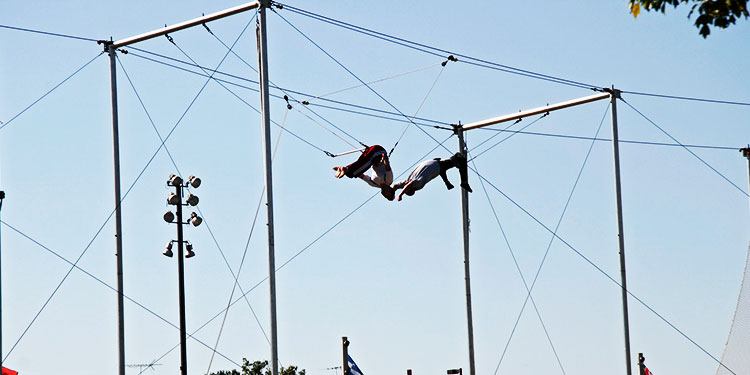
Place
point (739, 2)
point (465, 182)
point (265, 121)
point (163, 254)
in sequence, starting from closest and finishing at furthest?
point (739, 2) < point (265, 121) < point (465, 182) < point (163, 254)

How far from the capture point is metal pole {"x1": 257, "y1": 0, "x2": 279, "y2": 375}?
2119 centimetres

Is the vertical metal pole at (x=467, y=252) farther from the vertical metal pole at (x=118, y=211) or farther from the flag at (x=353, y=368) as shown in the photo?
the vertical metal pole at (x=118, y=211)

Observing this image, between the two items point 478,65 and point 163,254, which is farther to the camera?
point 163,254

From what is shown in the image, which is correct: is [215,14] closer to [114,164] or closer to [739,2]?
[114,164]

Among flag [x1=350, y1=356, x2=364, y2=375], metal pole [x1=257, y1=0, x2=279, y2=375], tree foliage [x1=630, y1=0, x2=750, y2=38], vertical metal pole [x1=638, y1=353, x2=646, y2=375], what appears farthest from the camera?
vertical metal pole [x1=638, y1=353, x2=646, y2=375]

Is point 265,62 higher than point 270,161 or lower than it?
higher

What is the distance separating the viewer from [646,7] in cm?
1295

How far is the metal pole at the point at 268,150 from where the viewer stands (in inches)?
834

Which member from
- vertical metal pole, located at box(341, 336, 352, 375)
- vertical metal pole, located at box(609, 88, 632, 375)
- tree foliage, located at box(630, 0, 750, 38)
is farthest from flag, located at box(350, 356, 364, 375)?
tree foliage, located at box(630, 0, 750, 38)

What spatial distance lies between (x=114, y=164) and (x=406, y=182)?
524cm

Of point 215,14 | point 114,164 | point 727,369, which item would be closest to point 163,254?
point 114,164

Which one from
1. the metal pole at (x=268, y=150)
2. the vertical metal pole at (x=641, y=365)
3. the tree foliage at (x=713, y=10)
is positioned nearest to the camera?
the tree foliage at (x=713, y=10)

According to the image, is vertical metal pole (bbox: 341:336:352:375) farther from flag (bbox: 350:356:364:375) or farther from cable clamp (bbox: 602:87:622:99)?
cable clamp (bbox: 602:87:622:99)

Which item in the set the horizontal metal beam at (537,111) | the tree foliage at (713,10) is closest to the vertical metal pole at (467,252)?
the horizontal metal beam at (537,111)
